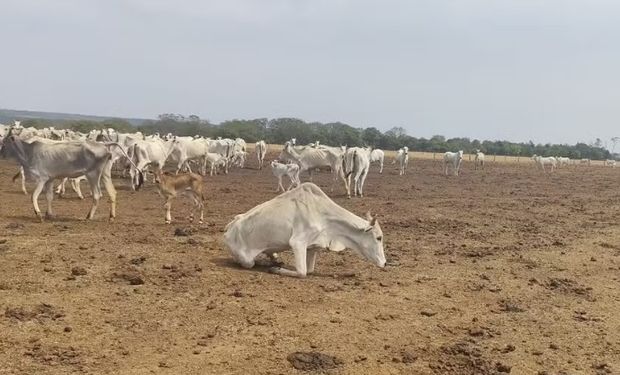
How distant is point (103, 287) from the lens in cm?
810

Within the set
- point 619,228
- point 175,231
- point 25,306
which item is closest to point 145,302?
point 25,306

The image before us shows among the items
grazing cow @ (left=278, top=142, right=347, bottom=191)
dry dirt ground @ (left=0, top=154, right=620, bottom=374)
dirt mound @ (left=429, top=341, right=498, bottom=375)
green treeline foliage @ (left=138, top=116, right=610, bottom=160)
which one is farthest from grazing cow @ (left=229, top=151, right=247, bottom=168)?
green treeline foliage @ (left=138, top=116, right=610, bottom=160)

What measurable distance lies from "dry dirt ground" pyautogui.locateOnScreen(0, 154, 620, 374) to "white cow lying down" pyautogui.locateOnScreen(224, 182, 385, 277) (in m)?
0.31

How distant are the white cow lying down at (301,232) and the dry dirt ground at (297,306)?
0.31 meters

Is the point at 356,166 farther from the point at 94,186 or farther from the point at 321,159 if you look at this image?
the point at 94,186

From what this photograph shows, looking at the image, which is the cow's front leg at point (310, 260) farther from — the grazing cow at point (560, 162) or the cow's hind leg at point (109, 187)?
the grazing cow at point (560, 162)

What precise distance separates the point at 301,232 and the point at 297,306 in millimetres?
1674

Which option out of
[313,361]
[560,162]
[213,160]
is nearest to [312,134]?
[560,162]

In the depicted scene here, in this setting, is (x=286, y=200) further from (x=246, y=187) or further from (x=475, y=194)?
(x=475, y=194)

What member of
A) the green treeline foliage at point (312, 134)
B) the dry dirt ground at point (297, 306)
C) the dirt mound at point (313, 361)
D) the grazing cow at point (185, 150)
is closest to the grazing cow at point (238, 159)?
the grazing cow at point (185, 150)

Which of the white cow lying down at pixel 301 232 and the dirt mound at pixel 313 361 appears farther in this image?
the white cow lying down at pixel 301 232

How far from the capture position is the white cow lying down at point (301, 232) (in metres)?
9.48

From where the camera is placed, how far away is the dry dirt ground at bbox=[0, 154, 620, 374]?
6355 mm

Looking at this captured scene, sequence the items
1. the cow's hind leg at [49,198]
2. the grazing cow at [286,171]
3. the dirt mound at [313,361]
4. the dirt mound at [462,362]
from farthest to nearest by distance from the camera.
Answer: the grazing cow at [286,171] < the cow's hind leg at [49,198] < the dirt mound at [462,362] < the dirt mound at [313,361]
